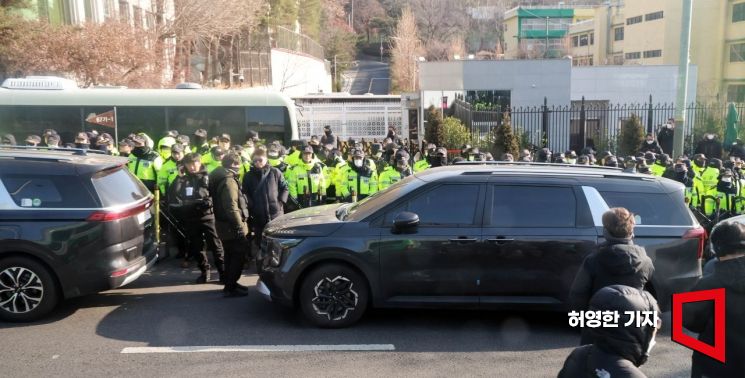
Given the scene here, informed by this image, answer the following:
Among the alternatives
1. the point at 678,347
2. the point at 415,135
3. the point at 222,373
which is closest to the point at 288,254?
the point at 222,373

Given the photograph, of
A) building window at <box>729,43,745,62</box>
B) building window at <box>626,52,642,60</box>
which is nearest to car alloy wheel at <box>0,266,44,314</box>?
building window at <box>729,43,745,62</box>

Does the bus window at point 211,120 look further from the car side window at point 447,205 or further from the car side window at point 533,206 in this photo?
the car side window at point 533,206

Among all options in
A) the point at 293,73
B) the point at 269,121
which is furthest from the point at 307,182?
the point at 293,73

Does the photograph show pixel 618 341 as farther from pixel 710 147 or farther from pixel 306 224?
pixel 710 147

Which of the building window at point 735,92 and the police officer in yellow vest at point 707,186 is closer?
the police officer in yellow vest at point 707,186

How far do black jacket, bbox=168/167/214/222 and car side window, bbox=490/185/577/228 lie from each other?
3666 mm

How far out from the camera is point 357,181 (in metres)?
10.1

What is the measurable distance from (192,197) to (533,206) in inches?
167

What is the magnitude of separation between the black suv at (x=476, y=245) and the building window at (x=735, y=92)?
48427mm

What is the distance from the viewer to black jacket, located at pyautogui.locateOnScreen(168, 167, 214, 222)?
313 inches

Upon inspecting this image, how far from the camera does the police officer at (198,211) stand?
7945 millimetres

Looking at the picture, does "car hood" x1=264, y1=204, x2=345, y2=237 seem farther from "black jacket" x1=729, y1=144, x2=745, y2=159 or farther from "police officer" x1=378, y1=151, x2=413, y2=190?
"black jacket" x1=729, y1=144, x2=745, y2=159

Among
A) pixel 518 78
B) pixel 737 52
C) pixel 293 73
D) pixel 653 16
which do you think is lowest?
pixel 518 78

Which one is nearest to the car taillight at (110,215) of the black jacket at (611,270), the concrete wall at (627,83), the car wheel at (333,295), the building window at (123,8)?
the car wheel at (333,295)
